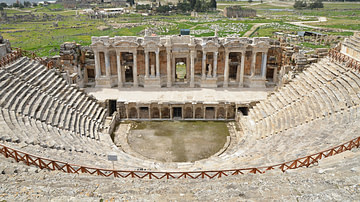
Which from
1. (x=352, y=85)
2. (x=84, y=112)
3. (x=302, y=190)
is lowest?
(x=84, y=112)

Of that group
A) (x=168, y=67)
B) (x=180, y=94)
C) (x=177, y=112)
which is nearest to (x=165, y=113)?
(x=177, y=112)

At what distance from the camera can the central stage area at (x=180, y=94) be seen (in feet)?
86.0

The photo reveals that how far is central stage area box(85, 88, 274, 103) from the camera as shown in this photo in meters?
26.2

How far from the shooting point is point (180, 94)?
89.8 feet

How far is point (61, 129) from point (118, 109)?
6.96 metres

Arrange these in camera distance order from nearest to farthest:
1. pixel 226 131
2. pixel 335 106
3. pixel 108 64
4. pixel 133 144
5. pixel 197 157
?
1. pixel 335 106
2. pixel 197 157
3. pixel 133 144
4. pixel 226 131
5. pixel 108 64

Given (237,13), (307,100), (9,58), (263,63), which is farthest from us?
(237,13)

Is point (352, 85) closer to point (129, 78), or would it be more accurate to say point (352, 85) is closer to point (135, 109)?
point (135, 109)

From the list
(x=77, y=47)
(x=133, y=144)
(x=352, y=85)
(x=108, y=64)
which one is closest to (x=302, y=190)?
(x=352, y=85)

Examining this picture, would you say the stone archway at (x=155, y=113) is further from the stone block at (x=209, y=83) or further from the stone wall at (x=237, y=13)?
the stone wall at (x=237, y=13)

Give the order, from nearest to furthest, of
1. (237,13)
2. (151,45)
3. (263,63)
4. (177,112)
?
(177,112) < (151,45) < (263,63) < (237,13)

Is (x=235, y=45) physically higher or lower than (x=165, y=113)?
higher

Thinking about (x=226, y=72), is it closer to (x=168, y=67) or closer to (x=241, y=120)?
(x=168, y=67)

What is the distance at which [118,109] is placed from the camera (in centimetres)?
2552
